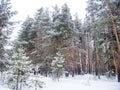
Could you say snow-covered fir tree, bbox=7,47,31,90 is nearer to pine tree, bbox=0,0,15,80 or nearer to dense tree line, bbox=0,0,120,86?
dense tree line, bbox=0,0,120,86

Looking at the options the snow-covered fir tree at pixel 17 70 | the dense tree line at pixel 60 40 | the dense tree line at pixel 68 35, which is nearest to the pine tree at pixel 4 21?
the dense tree line at pixel 60 40

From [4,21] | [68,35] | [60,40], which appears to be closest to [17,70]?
[4,21]

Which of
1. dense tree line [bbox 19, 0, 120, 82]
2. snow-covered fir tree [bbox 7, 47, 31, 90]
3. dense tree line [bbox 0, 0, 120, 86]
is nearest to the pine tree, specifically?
dense tree line [bbox 0, 0, 120, 86]

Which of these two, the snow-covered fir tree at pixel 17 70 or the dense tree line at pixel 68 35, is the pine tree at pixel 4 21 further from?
the dense tree line at pixel 68 35

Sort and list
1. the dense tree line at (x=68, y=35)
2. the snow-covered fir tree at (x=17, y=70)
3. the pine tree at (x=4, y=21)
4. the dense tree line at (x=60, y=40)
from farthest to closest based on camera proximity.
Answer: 1. the pine tree at (x=4, y=21)
2. the dense tree line at (x=68, y=35)
3. the dense tree line at (x=60, y=40)
4. the snow-covered fir tree at (x=17, y=70)

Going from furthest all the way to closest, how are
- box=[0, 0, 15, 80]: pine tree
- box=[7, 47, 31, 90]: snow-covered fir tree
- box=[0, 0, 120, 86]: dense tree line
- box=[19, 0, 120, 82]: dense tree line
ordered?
box=[0, 0, 15, 80]: pine tree
box=[19, 0, 120, 82]: dense tree line
box=[0, 0, 120, 86]: dense tree line
box=[7, 47, 31, 90]: snow-covered fir tree

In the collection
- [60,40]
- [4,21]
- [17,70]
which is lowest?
[17,70]

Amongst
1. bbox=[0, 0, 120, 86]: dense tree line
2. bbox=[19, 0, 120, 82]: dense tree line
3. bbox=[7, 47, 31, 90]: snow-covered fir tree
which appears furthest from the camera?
bbox=[19, 0, 120, 82]: dense tree line

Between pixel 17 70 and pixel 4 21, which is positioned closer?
pixel 17 70

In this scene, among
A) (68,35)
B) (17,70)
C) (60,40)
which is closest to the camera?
(17,70)

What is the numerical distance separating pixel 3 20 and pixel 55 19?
13172 mm

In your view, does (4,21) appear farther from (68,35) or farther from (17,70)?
(68,35)

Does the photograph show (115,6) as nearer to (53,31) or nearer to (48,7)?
(53,31)

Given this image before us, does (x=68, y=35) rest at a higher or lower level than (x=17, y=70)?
higher
